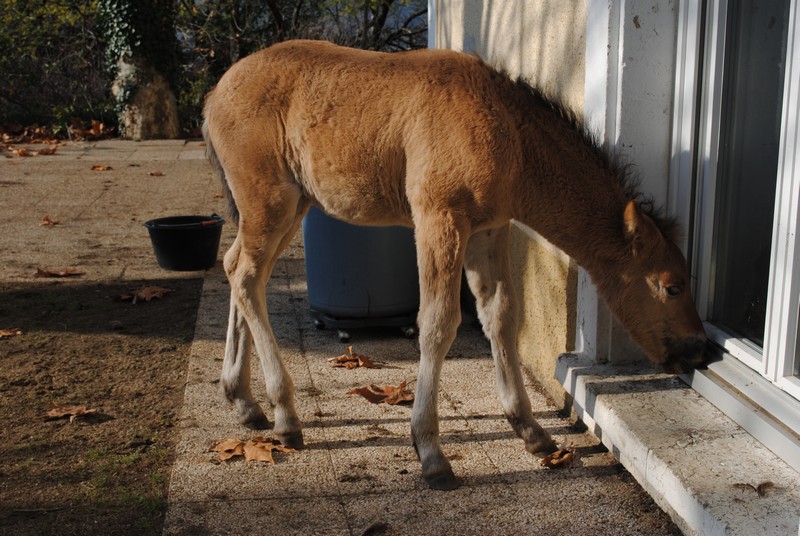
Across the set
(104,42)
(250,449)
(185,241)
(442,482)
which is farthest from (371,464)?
(104,42)

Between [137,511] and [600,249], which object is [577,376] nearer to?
[600,249]

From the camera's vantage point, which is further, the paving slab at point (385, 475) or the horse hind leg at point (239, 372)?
the horse hind leg at point (239, 372)

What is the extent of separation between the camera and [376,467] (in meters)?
4.44

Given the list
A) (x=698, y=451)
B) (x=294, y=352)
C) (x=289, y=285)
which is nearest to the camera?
(x=698, y=451)

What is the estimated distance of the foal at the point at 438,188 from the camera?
4.14m

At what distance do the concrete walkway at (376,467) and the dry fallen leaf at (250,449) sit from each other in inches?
1.8

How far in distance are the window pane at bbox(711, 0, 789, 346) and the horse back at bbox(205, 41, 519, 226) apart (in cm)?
103

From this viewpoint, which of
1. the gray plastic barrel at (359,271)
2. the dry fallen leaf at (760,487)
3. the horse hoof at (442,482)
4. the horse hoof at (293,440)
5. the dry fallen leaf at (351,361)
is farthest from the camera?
the gray plastic barrel at (359,271)

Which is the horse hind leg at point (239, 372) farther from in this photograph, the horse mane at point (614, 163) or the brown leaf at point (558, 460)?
the horse mane at point (614, 163)

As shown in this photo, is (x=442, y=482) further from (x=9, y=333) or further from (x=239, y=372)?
(x=9, y=333)

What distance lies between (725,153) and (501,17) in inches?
99.7

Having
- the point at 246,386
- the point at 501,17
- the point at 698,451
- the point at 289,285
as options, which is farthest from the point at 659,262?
the point at 289,285

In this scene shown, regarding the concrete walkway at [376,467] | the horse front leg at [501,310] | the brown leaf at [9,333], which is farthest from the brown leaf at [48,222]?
the horse front leg at [501,310]

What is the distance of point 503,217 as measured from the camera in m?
4.29
